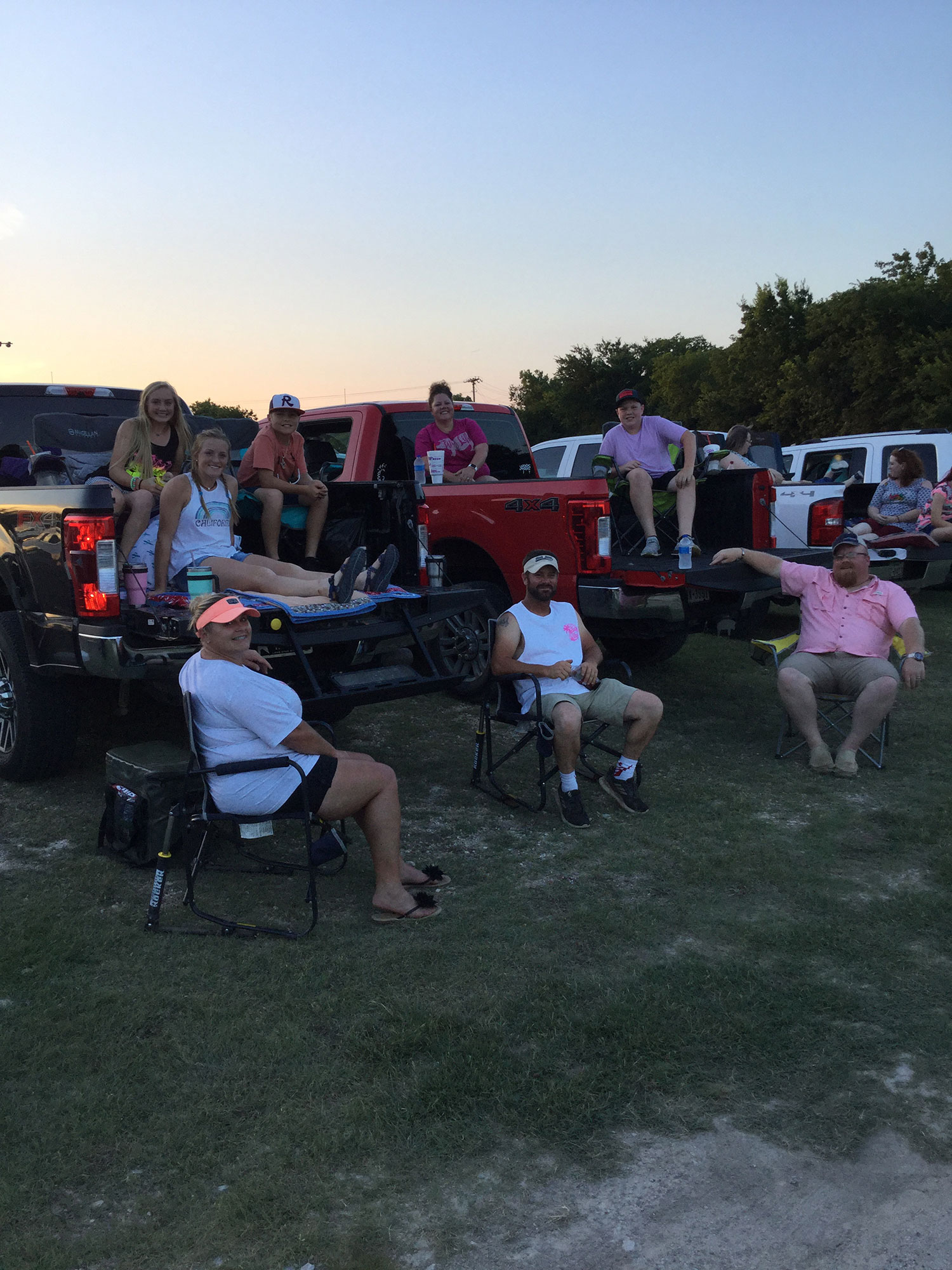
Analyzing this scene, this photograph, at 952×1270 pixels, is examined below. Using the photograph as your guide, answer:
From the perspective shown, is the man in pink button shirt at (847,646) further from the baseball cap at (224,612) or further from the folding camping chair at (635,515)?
the baseball cap at (224,612)

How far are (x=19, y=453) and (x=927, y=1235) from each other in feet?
20.0

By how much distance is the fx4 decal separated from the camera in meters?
6.74

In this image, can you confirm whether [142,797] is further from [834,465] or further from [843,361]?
[843,361]

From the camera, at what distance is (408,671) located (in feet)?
17.3

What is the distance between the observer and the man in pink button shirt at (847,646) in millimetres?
5809

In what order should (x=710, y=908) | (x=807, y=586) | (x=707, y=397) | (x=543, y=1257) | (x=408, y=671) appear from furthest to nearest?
1. (x=707, y=397)
2. (x=807, y=586)
3. (x=408, y=671)
4. (x=710, y=908)
5. (x=543, y=1257)

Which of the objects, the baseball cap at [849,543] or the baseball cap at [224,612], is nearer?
the baseball cap at [224,612]

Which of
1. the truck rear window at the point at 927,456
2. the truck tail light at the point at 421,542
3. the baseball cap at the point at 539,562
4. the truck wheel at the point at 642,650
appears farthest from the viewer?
the truck rear window at the point at 927,456

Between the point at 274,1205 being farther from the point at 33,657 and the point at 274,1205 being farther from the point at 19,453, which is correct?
the point at 19,453

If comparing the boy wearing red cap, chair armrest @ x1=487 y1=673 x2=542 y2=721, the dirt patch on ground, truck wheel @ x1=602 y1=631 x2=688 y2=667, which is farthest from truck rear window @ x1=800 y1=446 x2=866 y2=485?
the dirt patch on ground

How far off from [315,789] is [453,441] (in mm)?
4509

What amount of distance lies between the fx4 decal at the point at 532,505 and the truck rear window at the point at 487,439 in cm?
77

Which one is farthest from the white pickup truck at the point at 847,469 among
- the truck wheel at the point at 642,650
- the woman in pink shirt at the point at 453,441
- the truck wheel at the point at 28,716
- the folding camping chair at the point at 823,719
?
the truck wheel at the point at 28,716

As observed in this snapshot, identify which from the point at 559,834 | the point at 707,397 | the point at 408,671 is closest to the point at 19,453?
the point at 408,671
